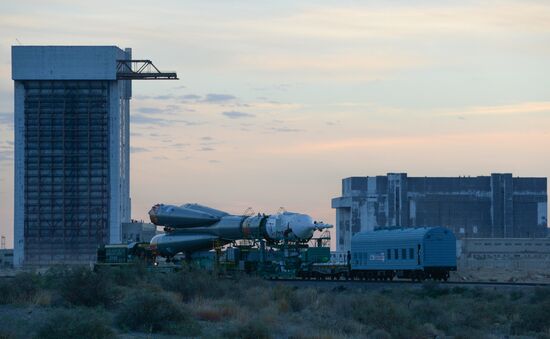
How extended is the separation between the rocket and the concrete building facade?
5693 cm

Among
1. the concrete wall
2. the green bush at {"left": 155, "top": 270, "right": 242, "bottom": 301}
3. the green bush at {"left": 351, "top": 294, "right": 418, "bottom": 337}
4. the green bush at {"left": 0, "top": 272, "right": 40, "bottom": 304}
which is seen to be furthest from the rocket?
the concrete wall

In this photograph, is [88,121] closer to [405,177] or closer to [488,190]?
[405,177]

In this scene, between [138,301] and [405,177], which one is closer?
[138,301]

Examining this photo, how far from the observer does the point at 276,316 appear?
37.4 m

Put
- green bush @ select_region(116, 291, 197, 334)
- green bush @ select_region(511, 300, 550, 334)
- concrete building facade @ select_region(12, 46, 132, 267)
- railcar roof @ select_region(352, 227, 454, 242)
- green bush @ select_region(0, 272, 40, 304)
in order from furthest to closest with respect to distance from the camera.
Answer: concrete building facade @ select_region(12, 46, 132, 267)
railcar roof @ select_region(352, 227, 454, 242)
green bush @ select_region(0, 272, 40, 304)
green bush @ select_region(511, 300, 550, 334)
green bush @ select_region(116, 291, 197, 334)

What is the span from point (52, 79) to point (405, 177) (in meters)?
64.6

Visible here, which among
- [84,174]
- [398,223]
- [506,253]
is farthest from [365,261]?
[398,223]

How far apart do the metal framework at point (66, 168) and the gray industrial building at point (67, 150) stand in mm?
128

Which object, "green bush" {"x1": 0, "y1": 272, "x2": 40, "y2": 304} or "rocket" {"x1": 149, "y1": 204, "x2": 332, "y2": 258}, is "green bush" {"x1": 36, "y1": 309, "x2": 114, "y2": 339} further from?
"rocket" {"x1": 149, "y1": 204, "x2": 332, "y2": 258}

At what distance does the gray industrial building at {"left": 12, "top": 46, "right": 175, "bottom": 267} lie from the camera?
133125 mm

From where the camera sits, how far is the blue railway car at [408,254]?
64500 mm

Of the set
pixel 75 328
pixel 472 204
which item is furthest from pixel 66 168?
pixel 75 328

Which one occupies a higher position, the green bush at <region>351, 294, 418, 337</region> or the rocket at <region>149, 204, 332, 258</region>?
the rocket at <region>149, 204, 332, 258</region>

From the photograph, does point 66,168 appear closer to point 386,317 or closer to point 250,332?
point 386,317
